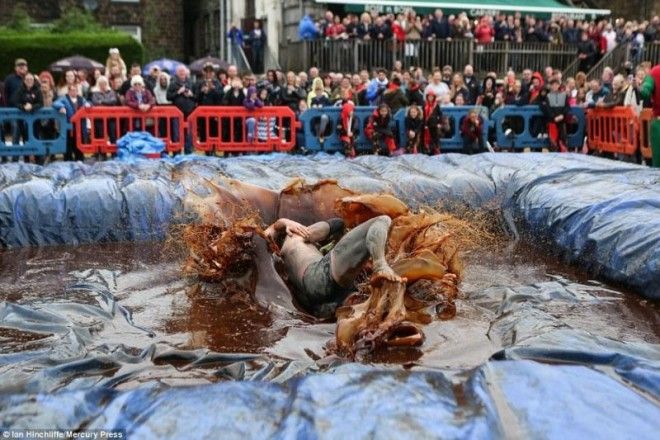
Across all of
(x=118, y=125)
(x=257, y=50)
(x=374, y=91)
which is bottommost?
(x=118, y=125)

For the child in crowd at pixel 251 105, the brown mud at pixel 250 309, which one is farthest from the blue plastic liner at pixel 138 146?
the brown mud at pixel 250 309

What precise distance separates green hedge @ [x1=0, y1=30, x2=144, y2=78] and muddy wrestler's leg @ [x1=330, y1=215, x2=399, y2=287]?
2176cm

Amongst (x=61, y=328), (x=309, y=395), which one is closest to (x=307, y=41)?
(x=61, y=328)

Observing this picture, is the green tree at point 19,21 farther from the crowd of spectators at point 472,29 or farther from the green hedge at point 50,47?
the crowd of spectators at point 472,29

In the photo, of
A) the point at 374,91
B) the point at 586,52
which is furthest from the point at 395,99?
the point at 586,52

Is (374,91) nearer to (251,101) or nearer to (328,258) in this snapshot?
(251,101)

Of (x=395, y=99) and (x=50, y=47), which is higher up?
(x=50, y=47)

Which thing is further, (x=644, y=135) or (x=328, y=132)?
(x=328, y=132)

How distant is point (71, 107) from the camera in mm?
13773

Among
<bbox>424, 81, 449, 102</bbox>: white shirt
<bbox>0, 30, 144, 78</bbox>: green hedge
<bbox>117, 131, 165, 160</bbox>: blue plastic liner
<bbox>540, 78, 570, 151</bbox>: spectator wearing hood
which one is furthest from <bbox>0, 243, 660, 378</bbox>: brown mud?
<bbox>0, 30, 144, 78</bbox>: green hedge

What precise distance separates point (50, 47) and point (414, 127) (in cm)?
1521

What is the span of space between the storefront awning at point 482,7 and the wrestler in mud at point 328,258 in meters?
18.1

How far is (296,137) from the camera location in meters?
14.8

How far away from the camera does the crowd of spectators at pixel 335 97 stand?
1377 centimetres
